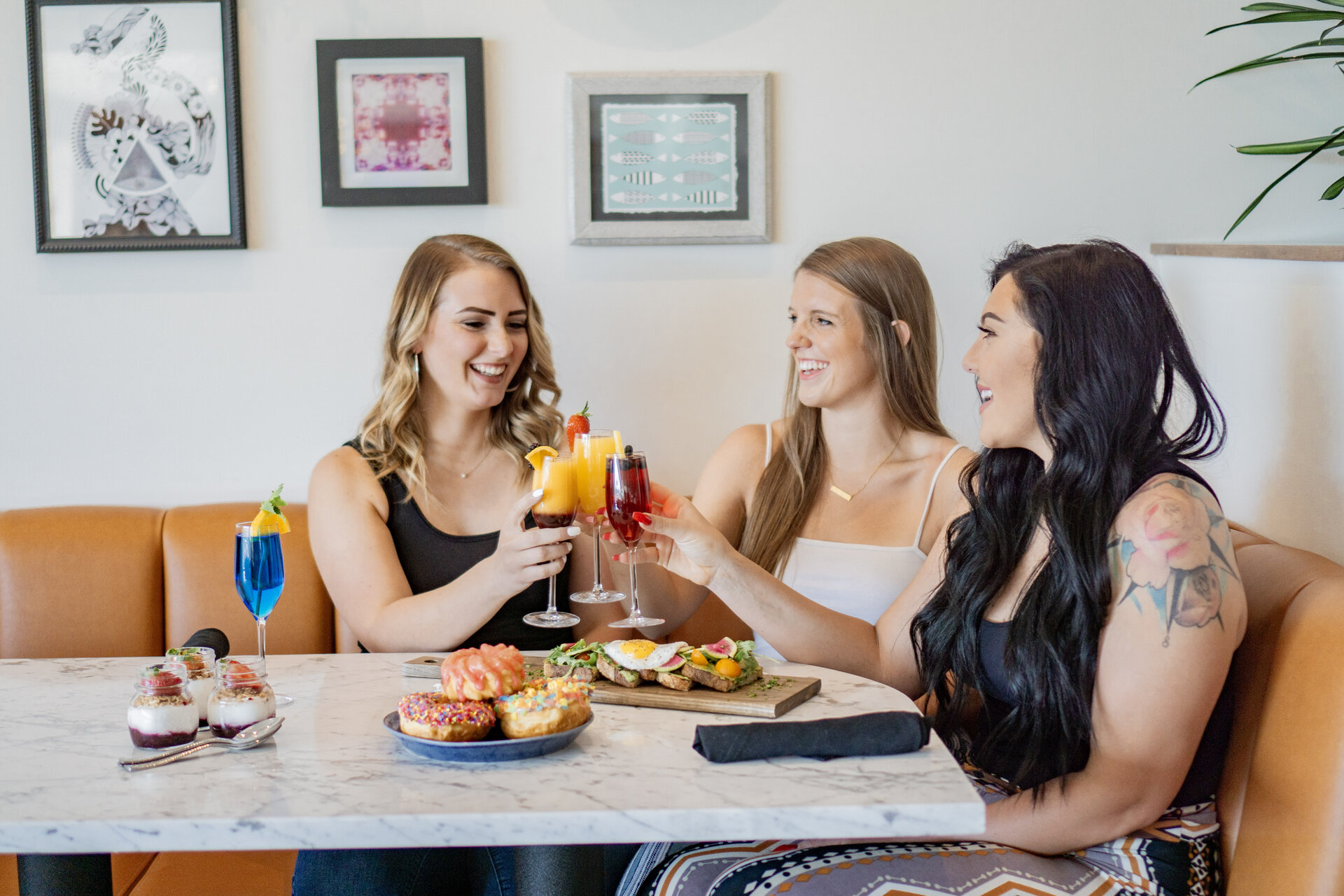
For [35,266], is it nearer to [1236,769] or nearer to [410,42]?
[410,42]

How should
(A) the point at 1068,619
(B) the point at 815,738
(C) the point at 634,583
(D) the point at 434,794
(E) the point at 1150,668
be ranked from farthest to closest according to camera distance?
(C) the point at 634,583 < (A) the point at 1068,619 < (E) the point at 1150,668 < (B) the point at 815,738 < (D) the point at 434,794

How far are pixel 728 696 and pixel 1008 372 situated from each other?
706mm

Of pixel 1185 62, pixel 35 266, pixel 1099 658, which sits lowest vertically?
pixel 1099 658

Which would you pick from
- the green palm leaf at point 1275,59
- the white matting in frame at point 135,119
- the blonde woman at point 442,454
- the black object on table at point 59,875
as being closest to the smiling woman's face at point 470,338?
the blonde woman at point 442,454

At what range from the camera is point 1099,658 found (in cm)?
165

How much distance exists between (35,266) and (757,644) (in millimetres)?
2087

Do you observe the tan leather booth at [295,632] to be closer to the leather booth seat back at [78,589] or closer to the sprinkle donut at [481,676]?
the leather booth seat back at [78,589]

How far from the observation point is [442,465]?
251 centimetres

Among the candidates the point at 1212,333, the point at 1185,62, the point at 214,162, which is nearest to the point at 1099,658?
the point at 1212,333

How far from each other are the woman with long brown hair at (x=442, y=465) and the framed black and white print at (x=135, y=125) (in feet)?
2.33

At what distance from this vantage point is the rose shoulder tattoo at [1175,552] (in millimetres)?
1555

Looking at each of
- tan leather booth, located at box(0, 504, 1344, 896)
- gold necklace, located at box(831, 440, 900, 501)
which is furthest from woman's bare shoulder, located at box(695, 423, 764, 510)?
tan leather booth, located at box(0, 504, 1344, 896)

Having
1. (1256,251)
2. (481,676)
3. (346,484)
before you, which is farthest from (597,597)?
(1256,251)

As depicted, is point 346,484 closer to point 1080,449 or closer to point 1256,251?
point 1080,449
